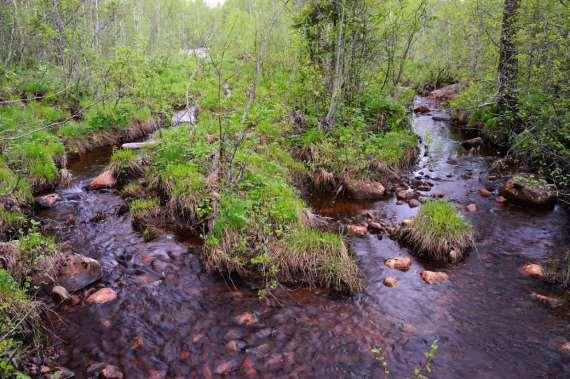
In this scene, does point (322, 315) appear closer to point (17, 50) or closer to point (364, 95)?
point (364, 95)

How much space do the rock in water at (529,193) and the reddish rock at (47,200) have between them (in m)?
12.5

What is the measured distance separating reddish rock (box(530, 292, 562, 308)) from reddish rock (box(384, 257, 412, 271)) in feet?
7.38

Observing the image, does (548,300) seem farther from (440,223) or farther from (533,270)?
(440,223)

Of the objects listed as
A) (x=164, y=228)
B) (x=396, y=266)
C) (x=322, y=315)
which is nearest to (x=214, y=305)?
(x=322, y=315)

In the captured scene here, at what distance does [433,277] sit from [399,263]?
0.72 metres

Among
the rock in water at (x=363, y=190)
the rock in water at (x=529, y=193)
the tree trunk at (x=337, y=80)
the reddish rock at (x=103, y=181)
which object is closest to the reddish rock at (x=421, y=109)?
the tree trunk at (x=337, y=80)

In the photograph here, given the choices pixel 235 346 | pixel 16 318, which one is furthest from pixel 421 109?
pixel 16 318

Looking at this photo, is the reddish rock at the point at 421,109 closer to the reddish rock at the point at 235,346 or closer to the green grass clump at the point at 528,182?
the green grass clump at the point at 528,182

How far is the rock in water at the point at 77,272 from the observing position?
704 cm

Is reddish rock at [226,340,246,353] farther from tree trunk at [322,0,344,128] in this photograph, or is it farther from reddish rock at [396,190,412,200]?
tree trunk at [322,0,344,128]

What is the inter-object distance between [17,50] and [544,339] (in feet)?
72.0

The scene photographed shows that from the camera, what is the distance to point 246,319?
667cm

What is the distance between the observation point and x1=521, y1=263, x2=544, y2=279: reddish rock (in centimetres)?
786

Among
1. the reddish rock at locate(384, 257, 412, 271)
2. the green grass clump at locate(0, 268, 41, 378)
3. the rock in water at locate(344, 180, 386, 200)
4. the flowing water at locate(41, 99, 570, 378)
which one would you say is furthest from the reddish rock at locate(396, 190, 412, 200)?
the green grass clump at locate(0, 268, 41, 378)
